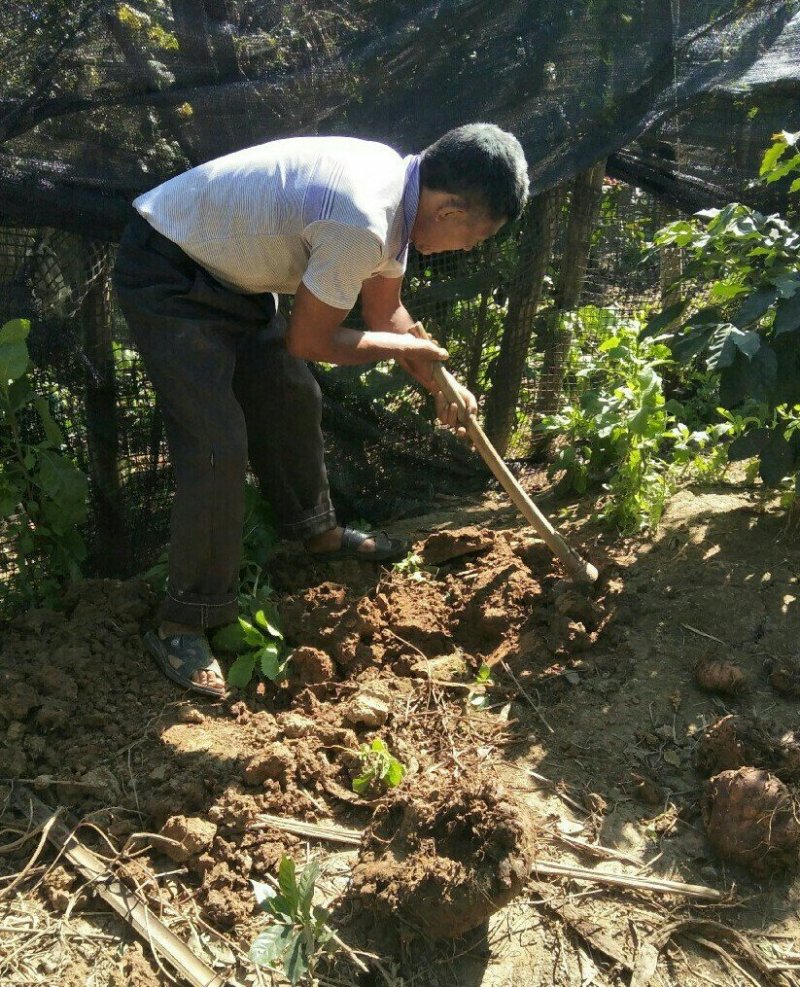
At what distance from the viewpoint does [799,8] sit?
4.36m

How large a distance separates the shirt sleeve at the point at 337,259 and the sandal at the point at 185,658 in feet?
4.02

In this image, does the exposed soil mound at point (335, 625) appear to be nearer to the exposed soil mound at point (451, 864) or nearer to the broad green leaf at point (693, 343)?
the exposed soil mound at point (451, 864)

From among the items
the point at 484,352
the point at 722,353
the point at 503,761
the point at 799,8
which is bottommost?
the point at 503,761

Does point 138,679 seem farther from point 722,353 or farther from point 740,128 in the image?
point 740,128

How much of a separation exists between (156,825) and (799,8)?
4373 mm

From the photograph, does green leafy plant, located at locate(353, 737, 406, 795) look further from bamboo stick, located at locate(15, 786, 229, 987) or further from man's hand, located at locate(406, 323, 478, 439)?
man's hand, located at locate(406, 323, 478, 439)

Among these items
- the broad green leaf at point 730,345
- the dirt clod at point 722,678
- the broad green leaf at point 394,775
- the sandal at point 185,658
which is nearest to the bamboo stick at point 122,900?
the sandal at point 185,658

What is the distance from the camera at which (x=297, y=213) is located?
8.98 ft

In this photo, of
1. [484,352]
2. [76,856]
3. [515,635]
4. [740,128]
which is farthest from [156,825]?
[740,128]

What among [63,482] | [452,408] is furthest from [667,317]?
[63,482]

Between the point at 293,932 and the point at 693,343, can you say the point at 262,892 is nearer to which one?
the point at 293,932

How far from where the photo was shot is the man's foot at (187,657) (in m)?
3.05

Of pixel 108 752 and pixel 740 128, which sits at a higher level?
pixel 740 128

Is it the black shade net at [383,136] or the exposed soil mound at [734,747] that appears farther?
the black shade net at [383,136]
